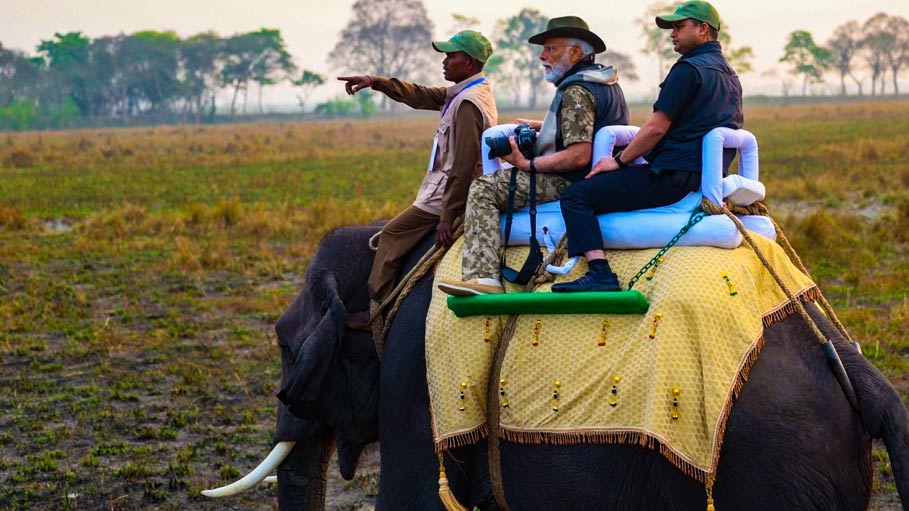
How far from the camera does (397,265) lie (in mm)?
4922

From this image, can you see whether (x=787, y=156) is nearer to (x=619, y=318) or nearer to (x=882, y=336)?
(x=882, y=336)

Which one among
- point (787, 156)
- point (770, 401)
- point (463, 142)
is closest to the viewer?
point (770, 401)

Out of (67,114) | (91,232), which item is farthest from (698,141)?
(67,114)

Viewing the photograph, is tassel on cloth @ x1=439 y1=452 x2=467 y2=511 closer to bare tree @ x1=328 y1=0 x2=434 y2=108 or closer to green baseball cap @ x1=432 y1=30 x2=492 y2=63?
green baseball cap @ x1=432 y1=30 x2=492 y2=63

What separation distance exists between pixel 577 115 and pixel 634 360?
3.38 ft

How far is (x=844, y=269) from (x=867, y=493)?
948cm

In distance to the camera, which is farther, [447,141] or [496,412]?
[447,141]

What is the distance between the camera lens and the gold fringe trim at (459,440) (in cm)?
430

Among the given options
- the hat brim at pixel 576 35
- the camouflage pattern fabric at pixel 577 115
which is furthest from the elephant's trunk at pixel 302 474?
the hat brim at pixel 576 35

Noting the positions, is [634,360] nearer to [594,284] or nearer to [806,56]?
[594,284]

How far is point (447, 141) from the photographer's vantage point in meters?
5.05

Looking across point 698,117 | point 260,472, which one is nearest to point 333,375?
point 260,472

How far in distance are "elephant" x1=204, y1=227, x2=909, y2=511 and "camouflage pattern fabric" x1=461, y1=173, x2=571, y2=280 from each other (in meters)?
0.33

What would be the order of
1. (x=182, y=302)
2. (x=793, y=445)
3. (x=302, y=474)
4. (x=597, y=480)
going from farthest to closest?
(x=182, y=302)
(x=302, y=474)
(x=597, y=480)
(x=793, y=445)
